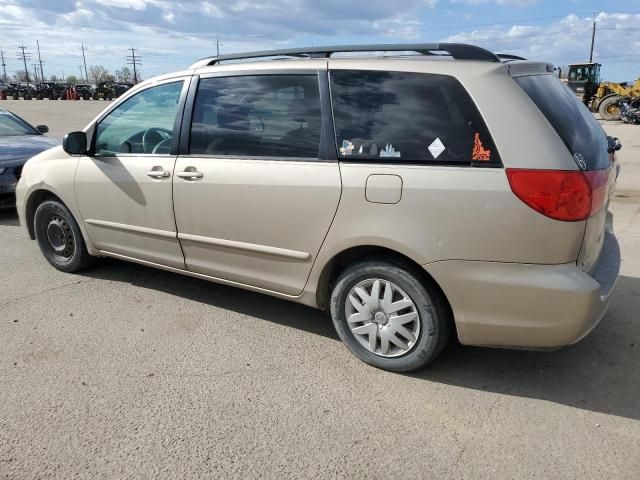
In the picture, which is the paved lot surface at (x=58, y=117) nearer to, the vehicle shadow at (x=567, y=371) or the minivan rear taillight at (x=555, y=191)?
the vehicle shadow at (x=567, y=371)

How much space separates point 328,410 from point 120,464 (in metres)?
1.05

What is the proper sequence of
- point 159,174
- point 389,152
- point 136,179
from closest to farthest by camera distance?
point 389,152 → point 159,174 → point 136,179


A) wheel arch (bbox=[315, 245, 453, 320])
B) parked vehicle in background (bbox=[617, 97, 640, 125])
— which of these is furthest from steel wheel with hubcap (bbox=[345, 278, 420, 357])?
parked vehicle in background (bbox=[617, 97, 640, 125])

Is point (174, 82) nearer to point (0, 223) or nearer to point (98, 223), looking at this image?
point (98, 223)

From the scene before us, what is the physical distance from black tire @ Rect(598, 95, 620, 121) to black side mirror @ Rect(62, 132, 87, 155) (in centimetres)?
2479

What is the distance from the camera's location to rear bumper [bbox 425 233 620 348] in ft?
8.89

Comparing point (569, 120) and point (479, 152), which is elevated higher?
point (569, 120)

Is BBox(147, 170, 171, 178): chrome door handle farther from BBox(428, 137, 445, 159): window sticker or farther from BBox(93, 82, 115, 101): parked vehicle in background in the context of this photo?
BBox(93, 82, 115, 101): parked vehicle in background

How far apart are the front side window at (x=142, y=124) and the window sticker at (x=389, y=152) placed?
5.63ft

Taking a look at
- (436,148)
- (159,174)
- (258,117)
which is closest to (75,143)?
(159,174)

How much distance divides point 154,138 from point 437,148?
2271 millimetres

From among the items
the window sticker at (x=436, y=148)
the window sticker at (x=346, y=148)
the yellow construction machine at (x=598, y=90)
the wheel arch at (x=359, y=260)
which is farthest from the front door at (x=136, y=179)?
the yellow construction machine at (x=598, y=90)

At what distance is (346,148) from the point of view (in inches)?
125

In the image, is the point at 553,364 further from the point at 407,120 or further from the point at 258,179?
the point at 258,179
